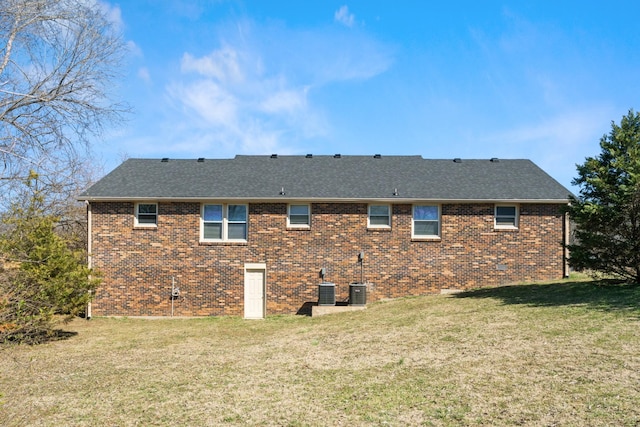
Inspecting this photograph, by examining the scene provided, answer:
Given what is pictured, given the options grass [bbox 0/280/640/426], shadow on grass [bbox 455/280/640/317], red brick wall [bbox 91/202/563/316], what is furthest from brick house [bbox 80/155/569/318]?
grass [bbox 0/280/640/426]

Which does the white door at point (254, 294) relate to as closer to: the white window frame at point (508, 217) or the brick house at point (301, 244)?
the brick house at point (301, 244)

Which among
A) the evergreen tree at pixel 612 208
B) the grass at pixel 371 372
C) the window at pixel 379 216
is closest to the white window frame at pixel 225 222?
the grass at pixel 371 372

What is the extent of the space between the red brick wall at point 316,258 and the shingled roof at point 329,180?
0.69m

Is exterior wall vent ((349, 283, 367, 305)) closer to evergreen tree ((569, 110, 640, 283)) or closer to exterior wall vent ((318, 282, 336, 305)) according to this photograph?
exterior wall vent ((318, 282, 336, 305))

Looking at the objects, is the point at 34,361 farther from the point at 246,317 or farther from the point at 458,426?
the point at 458,426

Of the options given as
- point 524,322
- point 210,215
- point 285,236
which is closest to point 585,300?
point 524,322

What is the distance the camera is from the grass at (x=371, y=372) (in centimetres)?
719

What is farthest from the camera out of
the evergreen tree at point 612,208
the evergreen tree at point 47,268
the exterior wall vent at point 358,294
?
the exterior wall vent at point 358,294

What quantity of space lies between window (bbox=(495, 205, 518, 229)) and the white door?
400 inches

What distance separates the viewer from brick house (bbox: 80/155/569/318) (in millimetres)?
19812

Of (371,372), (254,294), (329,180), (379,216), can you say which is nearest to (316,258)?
(254,294)

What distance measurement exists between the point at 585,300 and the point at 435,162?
11150 millimetres

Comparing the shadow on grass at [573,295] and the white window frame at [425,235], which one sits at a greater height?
the white window frame at [425,235]

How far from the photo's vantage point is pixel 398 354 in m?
10.8
